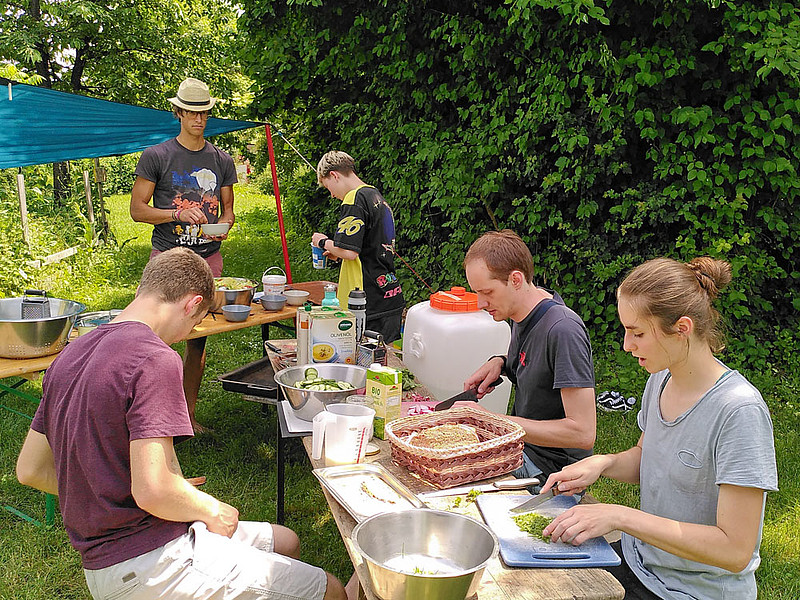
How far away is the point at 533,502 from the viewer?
182 cm

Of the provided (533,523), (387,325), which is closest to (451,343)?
(387,325)

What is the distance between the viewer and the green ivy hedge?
16.2 feet

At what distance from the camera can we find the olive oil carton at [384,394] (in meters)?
2.30

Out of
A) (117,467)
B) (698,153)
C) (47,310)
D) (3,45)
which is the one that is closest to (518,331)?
(117,467)

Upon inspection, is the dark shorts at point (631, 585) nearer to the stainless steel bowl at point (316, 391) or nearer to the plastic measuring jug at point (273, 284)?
the stainless steel bowl at point (316, 391)

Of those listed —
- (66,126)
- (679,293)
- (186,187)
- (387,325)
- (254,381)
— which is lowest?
(254,381)

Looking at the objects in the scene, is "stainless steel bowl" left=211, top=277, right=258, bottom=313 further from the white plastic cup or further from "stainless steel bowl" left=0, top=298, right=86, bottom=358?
the white plastic cup

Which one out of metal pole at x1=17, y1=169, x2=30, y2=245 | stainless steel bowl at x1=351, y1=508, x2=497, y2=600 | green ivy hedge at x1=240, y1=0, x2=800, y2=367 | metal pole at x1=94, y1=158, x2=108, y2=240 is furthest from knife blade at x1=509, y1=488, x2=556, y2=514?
metal pole at x1=94, y1=158, x2=108, y2=240

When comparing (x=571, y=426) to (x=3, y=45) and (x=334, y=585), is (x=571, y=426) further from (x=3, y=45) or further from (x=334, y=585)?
(x=3, y=45)

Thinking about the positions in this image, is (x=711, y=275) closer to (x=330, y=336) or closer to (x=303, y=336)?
(x=330, y=336)

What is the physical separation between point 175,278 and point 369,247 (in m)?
2.17

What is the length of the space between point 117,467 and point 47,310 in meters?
2.01

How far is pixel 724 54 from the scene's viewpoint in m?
5.09

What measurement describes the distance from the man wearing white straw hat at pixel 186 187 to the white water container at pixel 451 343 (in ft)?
5.12
